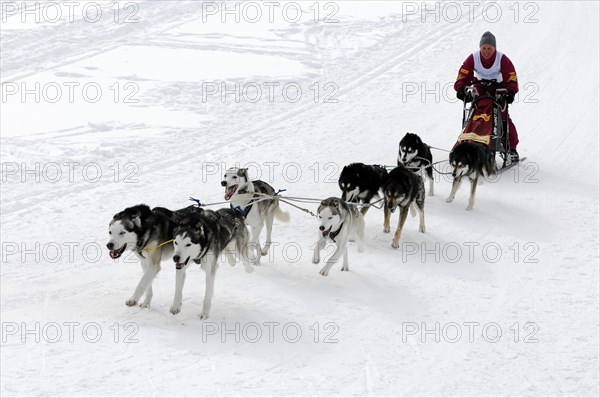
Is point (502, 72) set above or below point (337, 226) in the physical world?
above

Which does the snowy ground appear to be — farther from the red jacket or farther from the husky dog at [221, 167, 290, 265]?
the red jacket

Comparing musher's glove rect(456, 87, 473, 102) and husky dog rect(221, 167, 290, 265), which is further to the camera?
musher's glove rect(456, 87, 473, 102)

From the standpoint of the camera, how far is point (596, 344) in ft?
17.3

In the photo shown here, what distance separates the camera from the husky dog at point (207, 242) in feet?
16.3

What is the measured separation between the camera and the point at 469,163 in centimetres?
763

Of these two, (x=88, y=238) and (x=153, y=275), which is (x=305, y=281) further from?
(x=88, y=238)

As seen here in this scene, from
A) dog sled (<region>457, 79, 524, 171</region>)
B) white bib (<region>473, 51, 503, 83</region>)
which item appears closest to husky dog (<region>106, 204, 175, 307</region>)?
dog sled (<region>457, 79, 524, 171</region>)

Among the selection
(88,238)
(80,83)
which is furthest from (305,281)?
(80,83)

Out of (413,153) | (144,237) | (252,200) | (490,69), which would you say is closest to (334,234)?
(252,200)

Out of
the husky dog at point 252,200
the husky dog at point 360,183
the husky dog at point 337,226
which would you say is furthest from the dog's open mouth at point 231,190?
the husky dog at point 360,183

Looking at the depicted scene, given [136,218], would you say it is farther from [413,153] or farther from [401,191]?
[413,153]

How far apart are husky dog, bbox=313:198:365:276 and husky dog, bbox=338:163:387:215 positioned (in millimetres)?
484

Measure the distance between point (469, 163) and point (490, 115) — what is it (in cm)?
113

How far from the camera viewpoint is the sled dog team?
199 inches
